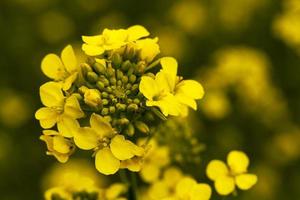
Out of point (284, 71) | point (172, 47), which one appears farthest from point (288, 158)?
point (172, 47)

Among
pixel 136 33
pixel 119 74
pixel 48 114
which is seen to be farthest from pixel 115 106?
Answer: pixel 136 33

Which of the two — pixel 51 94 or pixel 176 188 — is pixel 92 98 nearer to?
pixel 51 94

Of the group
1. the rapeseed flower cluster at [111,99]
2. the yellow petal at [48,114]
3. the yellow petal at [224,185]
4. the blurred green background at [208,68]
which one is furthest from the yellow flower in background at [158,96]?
the blurred green background at [208,68]

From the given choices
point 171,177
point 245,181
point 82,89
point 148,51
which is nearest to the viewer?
point 82,89

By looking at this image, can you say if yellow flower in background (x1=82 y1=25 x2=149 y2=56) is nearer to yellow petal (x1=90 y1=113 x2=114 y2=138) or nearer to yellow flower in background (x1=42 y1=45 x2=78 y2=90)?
yellow flower in background (x1=42 y1=45 x2=78 y2=90)

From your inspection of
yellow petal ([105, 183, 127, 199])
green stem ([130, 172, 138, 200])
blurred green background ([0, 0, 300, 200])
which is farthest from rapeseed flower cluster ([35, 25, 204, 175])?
blurred green background ([0, 0, 300, 200])

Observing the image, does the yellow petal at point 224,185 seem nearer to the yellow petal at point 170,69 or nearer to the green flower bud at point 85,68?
the yellow petal at point 170,69
